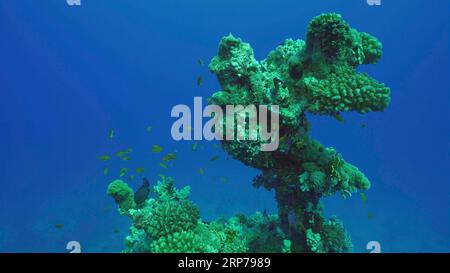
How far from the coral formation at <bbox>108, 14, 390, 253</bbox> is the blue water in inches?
192

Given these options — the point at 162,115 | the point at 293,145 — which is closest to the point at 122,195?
the point at 293,145

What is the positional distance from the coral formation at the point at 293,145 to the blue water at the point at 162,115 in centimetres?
487

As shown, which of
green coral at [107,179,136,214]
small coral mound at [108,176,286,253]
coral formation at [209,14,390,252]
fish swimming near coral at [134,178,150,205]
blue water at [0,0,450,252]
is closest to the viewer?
coral formation at [209,14,390,252]

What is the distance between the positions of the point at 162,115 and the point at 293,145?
85.0 meters

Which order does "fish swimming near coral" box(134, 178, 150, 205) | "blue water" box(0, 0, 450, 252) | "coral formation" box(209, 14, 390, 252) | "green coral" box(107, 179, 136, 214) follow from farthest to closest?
"blue water" box(0, 0, 450, 252) < "green coral" box(107, 179, 136, 214) < "fish swimming near coral" box(134, 178, 150, 205) < "coral formation" box(209, 14, 390, 252)

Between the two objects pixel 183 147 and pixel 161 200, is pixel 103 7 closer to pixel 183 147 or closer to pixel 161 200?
pixel 183 147

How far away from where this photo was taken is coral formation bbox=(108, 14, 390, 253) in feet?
21.9

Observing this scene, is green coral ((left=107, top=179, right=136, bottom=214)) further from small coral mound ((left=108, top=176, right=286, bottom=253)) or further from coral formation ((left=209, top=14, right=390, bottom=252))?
coral formation ((left=209, top=14, right=390, bottom=252))

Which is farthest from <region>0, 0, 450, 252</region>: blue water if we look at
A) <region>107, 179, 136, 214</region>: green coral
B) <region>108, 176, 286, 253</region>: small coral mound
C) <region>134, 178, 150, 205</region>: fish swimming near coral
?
<region>108, 176, 286, 253</region>: small coral mound

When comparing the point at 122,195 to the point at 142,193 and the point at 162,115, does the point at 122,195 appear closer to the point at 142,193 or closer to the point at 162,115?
the point at 142,193

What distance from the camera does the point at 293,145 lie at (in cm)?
730

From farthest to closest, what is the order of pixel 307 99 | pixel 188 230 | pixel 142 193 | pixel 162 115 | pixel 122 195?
pixel 162 115, pixel 122 195, pixel 142 193, pixel 188 230, pixel 307 99

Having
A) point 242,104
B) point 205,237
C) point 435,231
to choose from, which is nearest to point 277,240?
point 205,237
